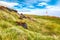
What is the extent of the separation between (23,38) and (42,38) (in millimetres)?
1392

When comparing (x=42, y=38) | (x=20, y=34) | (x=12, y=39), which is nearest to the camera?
(x=12, y=39)

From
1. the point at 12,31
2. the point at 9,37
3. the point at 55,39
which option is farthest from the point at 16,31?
the point at 55,39

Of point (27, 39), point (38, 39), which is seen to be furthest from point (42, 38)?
point (27, 39)

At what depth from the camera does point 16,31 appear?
9086 mm

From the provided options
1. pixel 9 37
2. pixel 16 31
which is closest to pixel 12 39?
pixel 9 37

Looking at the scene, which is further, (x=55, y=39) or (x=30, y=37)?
(x=55, y=39)

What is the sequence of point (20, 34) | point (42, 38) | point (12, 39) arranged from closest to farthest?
point (12, 39) → point (20, 34) → point (42, 38)

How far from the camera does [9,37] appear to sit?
835cm

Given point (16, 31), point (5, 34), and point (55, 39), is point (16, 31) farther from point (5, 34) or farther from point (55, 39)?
point (55, 39)

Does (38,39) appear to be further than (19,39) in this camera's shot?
Yes

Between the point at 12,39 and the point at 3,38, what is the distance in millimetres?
343

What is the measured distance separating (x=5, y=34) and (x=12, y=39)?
49 centimetres

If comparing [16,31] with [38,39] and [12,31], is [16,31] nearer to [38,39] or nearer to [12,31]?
[12,31]

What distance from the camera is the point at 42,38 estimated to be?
9719 mm
